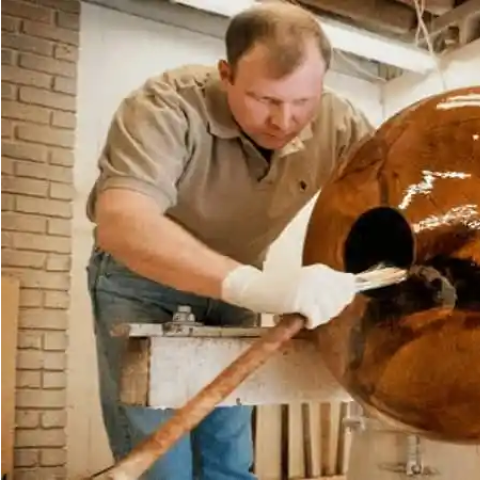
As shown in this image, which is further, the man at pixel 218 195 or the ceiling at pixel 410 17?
the ceiling at pixel 410 17

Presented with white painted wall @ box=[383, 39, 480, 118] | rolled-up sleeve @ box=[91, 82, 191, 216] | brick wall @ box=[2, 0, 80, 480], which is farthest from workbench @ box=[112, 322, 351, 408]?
white painted wall @ box=[383, 39, 480, 118]

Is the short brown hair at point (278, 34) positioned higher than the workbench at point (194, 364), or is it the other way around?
the short brown hair at point (278, 34)

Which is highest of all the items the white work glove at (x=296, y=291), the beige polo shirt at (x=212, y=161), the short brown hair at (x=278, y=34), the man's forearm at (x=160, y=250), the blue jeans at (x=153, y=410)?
the short brown hair at (x=278, y=34)

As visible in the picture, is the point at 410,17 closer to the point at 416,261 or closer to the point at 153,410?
the point at 153,410

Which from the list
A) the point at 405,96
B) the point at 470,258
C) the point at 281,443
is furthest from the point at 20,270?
the point at 470,258

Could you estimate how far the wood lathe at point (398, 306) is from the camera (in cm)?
95

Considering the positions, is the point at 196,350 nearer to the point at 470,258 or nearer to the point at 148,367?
the point at 148,367

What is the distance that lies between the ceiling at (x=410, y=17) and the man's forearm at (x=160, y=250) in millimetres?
2258

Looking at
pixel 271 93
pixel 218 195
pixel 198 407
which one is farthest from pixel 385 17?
pixel 198 407

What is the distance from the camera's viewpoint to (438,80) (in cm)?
371

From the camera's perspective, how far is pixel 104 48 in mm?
3426

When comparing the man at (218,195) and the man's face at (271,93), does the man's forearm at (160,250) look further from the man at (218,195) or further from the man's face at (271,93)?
the man's face at (271,93)

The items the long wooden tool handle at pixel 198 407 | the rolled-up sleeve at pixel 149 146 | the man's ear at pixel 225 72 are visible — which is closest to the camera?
the long wooden tool handle at pixel 198 407

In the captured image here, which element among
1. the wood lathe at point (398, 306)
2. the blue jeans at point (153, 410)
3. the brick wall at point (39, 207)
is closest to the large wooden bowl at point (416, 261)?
the wood lathe at point (398, 306)
